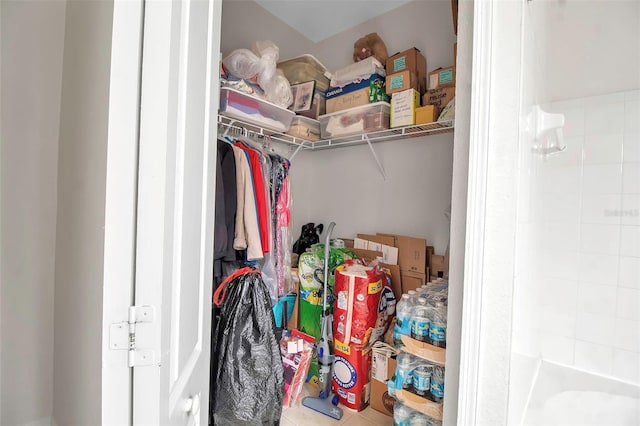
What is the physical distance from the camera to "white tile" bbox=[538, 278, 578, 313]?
1.29 m

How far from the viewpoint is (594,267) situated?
4.13ft

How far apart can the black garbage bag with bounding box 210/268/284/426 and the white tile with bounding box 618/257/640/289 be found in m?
1.70

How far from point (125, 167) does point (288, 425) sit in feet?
5.45

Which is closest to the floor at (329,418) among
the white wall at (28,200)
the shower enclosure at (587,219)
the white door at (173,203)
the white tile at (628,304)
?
the shower enclosure at (587,219)

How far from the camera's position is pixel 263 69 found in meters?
1.71

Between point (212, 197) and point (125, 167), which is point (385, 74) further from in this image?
point (125, 167)

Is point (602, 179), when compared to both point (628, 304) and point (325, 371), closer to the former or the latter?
point (628, 304)

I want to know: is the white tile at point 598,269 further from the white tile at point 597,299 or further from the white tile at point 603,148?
the white tile at point 603,148

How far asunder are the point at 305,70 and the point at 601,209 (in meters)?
2.01

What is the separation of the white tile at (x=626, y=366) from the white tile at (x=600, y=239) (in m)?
0.46

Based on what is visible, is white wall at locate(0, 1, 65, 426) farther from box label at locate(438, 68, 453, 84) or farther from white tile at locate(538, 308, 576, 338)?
white tile at locate(538, 308, 576, 338)

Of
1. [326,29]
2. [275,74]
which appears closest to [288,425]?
[275,74]

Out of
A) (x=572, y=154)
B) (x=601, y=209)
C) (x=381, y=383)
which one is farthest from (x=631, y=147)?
(x=381, y=383)

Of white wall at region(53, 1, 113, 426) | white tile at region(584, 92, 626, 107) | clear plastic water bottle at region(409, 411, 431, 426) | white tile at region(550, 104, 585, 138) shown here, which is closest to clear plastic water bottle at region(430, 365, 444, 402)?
clear plastic water bottle at region(409, 411, 431, 426)
